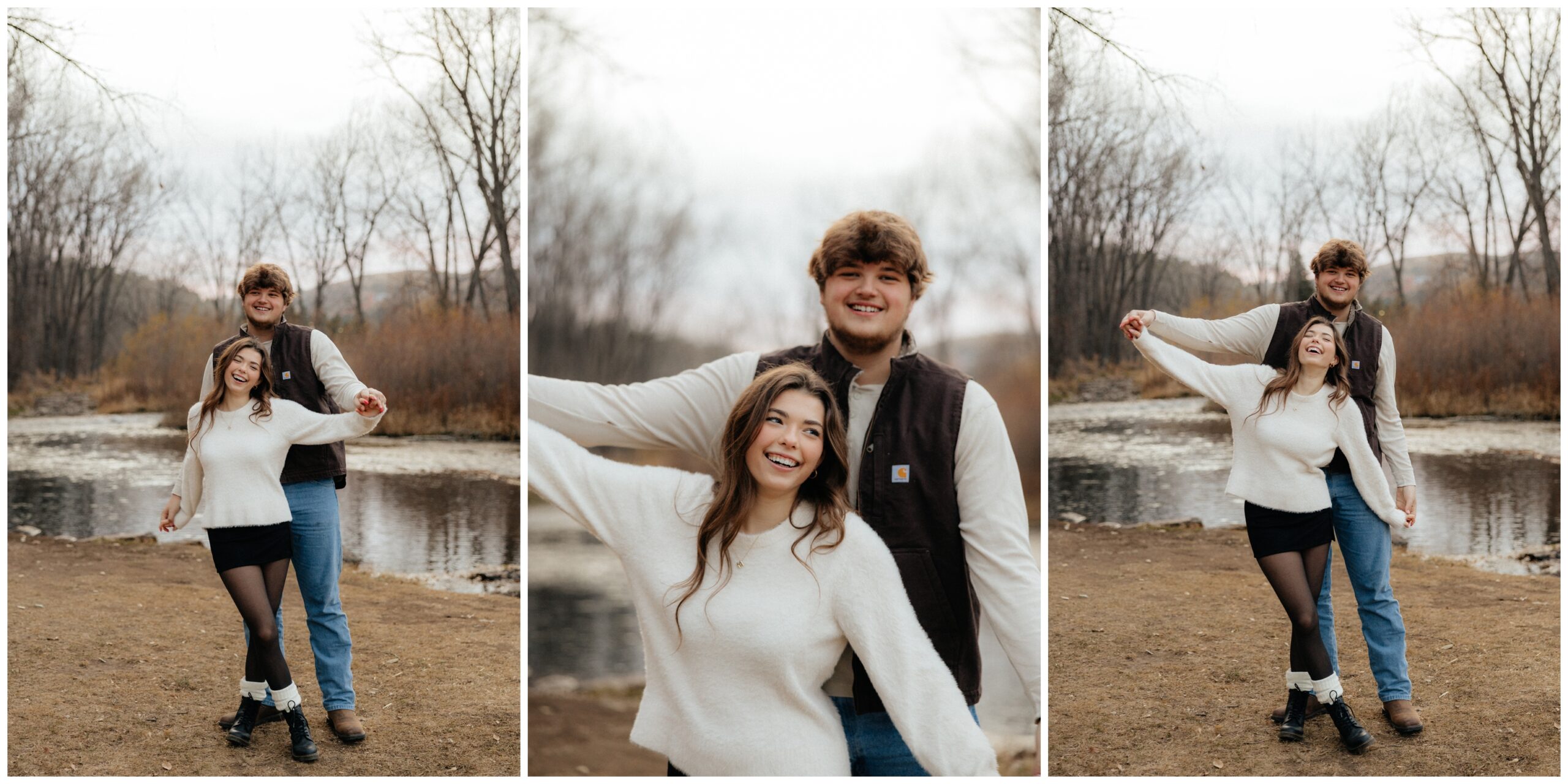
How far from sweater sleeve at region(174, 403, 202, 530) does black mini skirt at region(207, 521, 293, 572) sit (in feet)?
0.40

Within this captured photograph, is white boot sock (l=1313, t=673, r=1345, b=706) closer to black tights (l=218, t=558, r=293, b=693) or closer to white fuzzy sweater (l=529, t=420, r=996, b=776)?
white fuzzy sweater (l=529, t=420, r=996, b=776)

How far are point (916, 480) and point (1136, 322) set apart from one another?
1038mm

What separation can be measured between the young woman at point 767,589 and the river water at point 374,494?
1122 mm

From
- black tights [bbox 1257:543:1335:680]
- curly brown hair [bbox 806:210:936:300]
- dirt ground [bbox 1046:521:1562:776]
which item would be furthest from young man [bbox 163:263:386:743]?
black tights [bbox 1257:543:1335:680]

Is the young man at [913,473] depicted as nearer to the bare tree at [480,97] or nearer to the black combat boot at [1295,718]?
the black combat boot at [1295,718]

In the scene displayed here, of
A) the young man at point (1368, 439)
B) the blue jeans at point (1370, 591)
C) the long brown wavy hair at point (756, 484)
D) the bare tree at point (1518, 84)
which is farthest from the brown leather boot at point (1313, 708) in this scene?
the bare tree at point (1518, 84)

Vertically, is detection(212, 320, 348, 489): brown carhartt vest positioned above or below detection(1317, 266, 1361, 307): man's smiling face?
below

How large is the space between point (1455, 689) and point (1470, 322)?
114cm

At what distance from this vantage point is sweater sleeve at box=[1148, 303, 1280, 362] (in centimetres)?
359

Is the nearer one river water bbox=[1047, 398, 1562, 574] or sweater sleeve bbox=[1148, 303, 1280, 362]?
sweater sleeve bbox=[1148, 303, 1280, 362]

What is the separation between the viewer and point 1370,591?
3592 millimetres

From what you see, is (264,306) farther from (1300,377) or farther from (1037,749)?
(1300,377)

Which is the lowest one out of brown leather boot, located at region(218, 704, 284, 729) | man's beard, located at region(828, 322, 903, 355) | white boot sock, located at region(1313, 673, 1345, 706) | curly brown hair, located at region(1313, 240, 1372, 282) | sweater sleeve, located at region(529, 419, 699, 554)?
brown leather boot, located at region(218, 704, 284, 729)

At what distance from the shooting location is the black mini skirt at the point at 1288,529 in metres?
3.53
